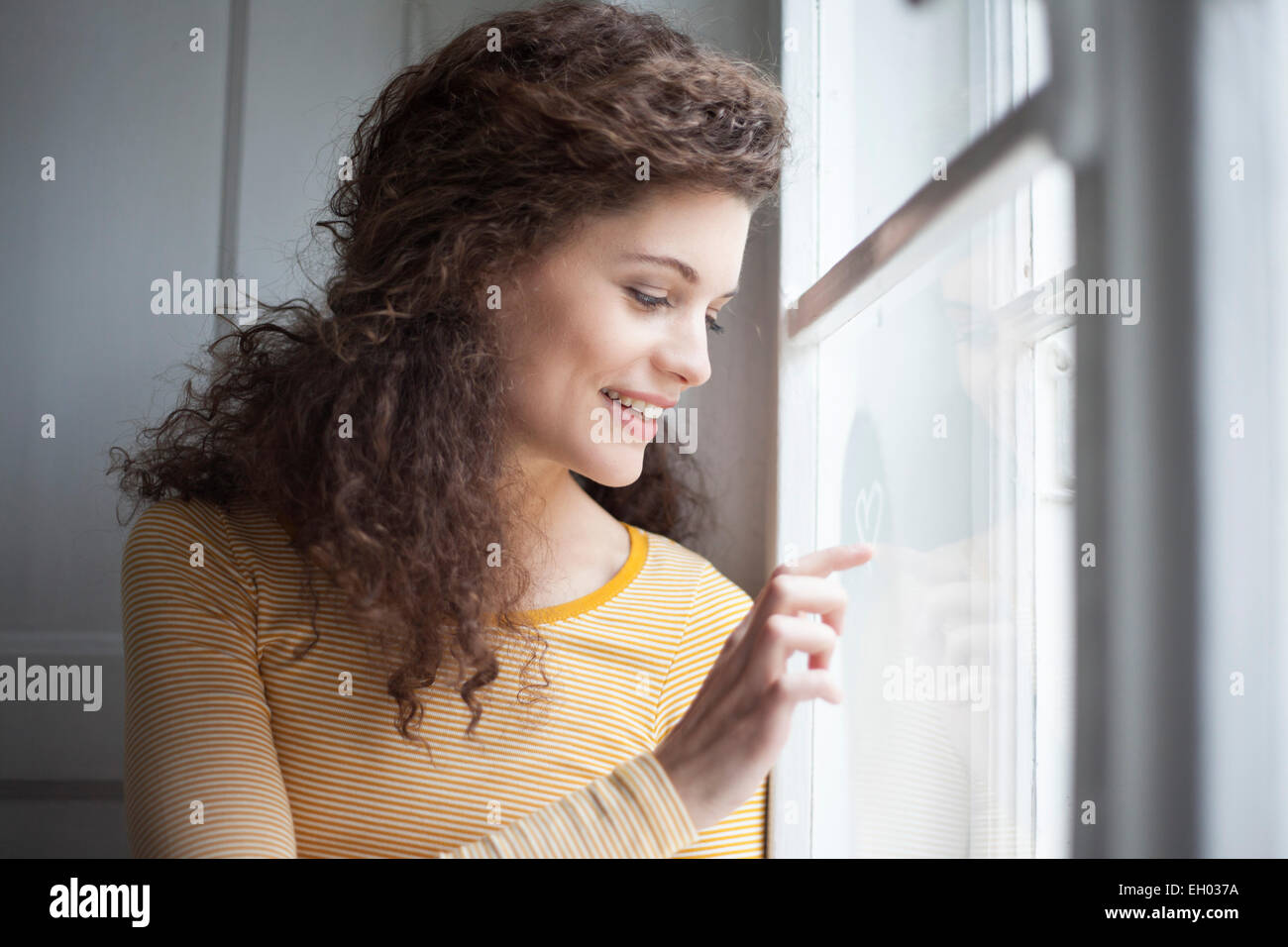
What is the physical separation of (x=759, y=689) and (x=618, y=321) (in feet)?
0.90

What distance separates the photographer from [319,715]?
68 centimetres

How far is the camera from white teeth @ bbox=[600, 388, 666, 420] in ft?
2.18

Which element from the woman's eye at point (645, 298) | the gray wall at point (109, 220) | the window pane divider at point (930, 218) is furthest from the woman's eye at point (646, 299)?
the gray wall at point (109, 220)

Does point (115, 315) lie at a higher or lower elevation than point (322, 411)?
higher

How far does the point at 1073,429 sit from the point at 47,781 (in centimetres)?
98

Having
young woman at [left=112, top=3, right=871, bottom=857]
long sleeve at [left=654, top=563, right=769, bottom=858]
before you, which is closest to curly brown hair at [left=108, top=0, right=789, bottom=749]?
young woman at [left=112, top=3, right=871, bottom=857]

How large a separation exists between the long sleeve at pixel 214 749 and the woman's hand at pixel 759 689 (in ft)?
0.07

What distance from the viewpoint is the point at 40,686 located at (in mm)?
929

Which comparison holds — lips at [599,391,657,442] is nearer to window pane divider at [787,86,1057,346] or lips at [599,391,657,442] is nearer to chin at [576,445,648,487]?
chin at [576,445,648,487]

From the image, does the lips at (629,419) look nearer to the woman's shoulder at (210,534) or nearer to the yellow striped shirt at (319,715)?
the yellow striped shirt at (319,715)

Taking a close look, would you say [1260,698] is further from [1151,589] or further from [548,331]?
[548,331]

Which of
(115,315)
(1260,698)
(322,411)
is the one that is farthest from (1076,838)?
(115,315)

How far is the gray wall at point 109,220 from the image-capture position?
905 mm

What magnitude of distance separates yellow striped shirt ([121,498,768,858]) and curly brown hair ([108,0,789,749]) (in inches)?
1.1
